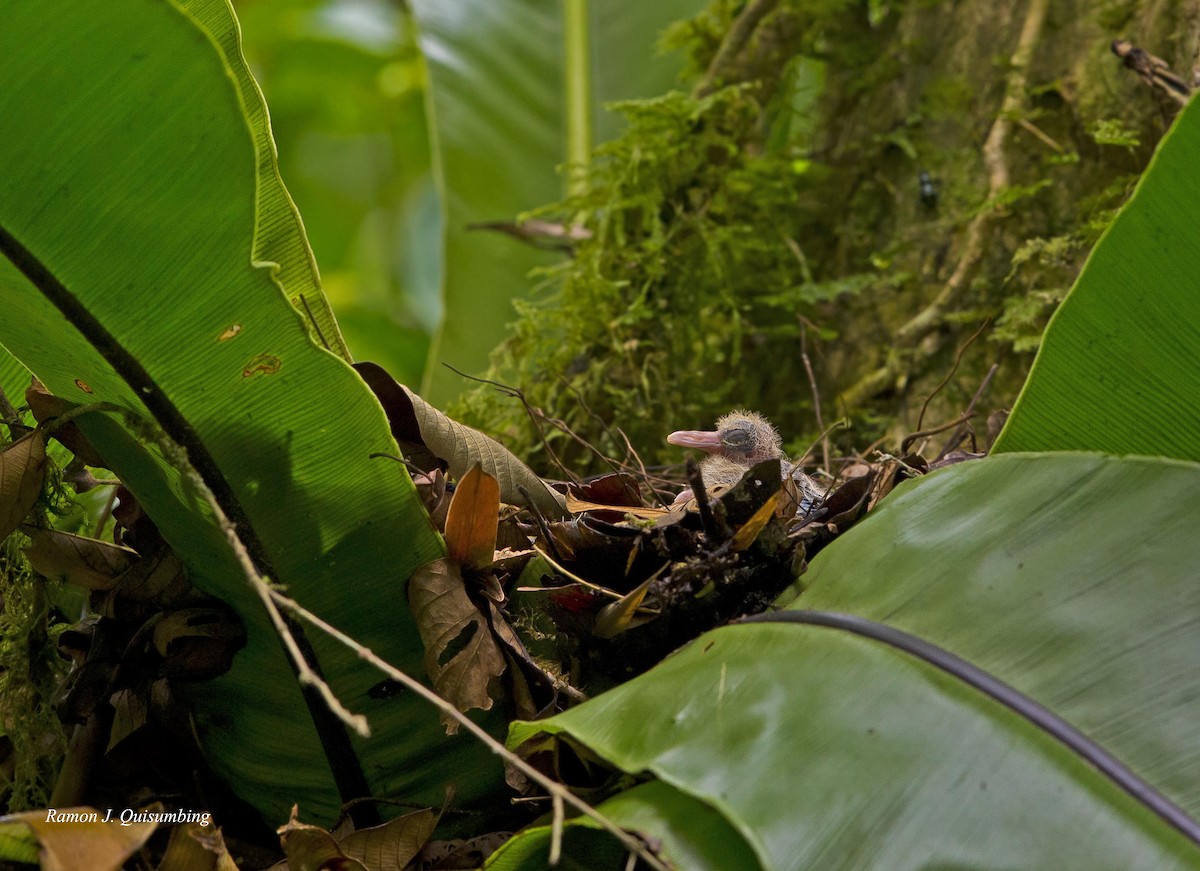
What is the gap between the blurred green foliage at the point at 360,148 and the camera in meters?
3.73

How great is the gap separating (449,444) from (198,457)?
11.2 inches

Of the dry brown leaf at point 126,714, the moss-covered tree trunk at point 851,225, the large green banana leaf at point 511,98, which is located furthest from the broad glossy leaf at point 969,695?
the large green banana leaf at point 511,98

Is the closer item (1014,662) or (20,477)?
(1014,662)

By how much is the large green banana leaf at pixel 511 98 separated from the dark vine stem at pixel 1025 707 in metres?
1.61

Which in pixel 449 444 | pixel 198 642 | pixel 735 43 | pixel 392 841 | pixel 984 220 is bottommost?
pixel 392 841

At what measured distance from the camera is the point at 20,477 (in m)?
0.87

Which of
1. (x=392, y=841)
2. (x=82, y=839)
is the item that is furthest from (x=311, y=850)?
(x=82, y=839)

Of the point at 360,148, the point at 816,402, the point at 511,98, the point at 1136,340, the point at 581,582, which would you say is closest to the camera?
the point at 1136,340

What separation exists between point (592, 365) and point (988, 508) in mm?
1092

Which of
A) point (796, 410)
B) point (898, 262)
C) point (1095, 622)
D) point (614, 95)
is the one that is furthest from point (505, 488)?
point (614, 95)

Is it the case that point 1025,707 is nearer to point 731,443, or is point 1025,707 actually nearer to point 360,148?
point 731,443

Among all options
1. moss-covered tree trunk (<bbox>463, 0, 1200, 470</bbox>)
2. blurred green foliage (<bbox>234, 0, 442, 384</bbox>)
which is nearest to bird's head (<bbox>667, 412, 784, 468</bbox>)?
moss-covered tree trunk (<bbox>463, 0, 1200, 470</bbox>)

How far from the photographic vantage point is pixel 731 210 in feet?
6.17

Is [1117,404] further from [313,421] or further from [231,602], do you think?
[231,602]
